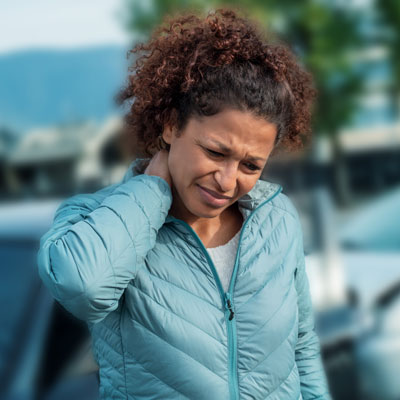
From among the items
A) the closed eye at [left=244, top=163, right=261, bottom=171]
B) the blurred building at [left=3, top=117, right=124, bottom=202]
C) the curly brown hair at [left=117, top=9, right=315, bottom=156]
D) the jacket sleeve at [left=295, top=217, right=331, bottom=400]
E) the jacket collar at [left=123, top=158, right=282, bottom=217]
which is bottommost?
the blurred building at [left=3, top=117, right=124, bottom=202]

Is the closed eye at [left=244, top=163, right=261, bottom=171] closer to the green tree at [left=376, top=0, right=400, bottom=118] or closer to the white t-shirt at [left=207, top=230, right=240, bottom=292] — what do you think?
the white t-shirt at [left=207, top=230, right=240, bottom=292]

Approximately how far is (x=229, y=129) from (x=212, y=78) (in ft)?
0.33

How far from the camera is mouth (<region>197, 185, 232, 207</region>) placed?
1192mm

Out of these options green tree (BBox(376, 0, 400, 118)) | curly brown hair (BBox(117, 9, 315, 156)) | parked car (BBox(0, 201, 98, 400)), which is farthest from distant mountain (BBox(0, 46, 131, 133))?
curly brown hair (BBox(117, 9, 315, 156))

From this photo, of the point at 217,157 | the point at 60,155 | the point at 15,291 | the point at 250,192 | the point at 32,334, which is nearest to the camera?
the point at 217,157

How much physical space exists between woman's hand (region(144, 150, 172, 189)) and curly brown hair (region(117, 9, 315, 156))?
1.9 inches

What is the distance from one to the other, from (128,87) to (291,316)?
608mm

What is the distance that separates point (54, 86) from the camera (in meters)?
11.2

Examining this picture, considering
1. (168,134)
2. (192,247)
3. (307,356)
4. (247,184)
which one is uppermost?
(168,134)

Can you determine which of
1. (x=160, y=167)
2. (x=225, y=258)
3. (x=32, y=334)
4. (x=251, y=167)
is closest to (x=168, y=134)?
(x=160, y=167)

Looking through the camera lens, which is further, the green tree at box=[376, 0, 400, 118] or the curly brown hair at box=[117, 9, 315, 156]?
the green tree at box=[376, 0, 400, 118]

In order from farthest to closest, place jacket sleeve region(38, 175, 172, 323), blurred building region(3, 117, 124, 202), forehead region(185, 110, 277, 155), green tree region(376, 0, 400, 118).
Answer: blurred building region(3, 117, 124, 202) < green tree region(376, 0, 400, 118) < forehead region(185, 110, 277, 155) < jacket sleeve region(38, 175, 172, 323)

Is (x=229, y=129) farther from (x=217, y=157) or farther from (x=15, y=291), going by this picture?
(x=15, y=291)

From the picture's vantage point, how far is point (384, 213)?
405cm
